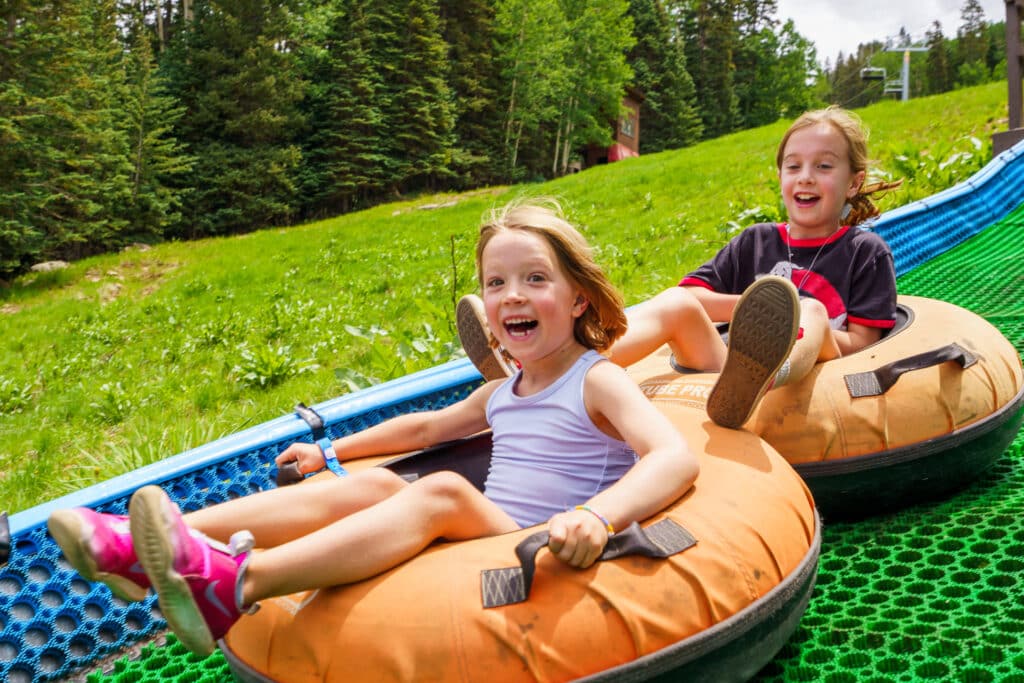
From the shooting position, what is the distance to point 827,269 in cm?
339

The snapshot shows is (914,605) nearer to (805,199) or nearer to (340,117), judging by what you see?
(805,199)

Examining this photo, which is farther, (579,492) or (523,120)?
(523,120)

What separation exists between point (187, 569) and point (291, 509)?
0.40 m

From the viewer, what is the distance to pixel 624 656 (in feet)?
5.41

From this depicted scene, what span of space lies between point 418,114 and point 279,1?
5571mm

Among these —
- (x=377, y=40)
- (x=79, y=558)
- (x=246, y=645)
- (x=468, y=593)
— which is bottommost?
(x=246, y=645)

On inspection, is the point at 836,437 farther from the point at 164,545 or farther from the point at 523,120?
the point at 523,120

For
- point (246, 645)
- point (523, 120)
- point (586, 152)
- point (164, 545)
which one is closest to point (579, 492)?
point (246, 645)

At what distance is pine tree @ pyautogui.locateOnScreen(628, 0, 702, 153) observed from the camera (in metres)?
48.8

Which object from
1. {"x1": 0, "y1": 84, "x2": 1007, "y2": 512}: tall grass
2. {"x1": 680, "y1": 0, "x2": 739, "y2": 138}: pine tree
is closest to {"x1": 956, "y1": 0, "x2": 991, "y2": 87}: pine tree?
{"x1": 680, "y1": 0, "x2": 739, "y2": 138}: pine tree

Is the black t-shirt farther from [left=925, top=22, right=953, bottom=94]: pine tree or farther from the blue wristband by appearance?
[left=925, top=22, right=953, bottom=94]: pine tree

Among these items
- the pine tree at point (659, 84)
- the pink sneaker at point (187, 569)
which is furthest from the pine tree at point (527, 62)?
the pink sneaker at point (187, 569)

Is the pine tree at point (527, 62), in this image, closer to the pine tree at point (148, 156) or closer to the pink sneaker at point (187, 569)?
the pine tree at point (148, 156)

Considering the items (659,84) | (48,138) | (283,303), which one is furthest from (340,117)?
(659,84)
